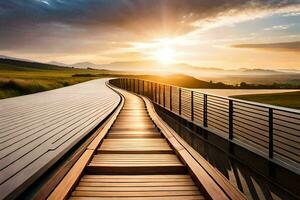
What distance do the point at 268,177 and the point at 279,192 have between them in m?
0.35

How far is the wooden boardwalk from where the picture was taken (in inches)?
171

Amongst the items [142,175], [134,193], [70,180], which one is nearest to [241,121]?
[142,175]

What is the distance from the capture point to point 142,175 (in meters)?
5.36

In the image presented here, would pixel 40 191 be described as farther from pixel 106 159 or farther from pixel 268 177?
pixel 268 177

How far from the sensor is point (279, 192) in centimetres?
705

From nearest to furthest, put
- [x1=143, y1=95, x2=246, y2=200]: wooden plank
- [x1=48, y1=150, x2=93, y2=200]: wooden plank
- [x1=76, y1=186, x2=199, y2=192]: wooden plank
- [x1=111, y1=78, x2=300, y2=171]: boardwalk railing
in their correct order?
[x1=48, y1=150, x2=93, y2=200]: wooden plank, [x1=143, y1=95, x2=246, y2=200]: wooden plank, [x1=76, y1=186, x2=199, y2=192]: wooden plank, [x1=111, y1=78, x2=300, y2=171]: boardwalk railing

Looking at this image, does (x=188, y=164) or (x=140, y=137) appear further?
(x=140, y=137)

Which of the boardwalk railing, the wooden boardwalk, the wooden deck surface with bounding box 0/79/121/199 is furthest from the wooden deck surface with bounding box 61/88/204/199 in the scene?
the boardwalk railing

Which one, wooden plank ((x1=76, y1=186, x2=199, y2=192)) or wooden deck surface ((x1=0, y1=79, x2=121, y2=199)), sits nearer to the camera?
wooden deck surface ((x1=0, y1=79, x2=121, y2=199))

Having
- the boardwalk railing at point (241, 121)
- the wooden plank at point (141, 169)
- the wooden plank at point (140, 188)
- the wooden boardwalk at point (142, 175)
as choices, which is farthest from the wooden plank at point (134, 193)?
the boardwalk railing at point (241, 121)

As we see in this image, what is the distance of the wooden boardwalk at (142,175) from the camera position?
4355mm

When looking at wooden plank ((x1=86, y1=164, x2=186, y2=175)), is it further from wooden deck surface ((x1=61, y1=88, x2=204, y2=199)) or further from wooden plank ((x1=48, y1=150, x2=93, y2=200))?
wooden plank ((x1=48, y1=150, x2=93, y2=200))

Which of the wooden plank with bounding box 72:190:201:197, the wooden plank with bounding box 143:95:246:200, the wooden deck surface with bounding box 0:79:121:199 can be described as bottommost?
the wooden plank with bounding box 72:190:201:197

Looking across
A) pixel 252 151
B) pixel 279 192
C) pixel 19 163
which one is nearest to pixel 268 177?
pixel 279 192
